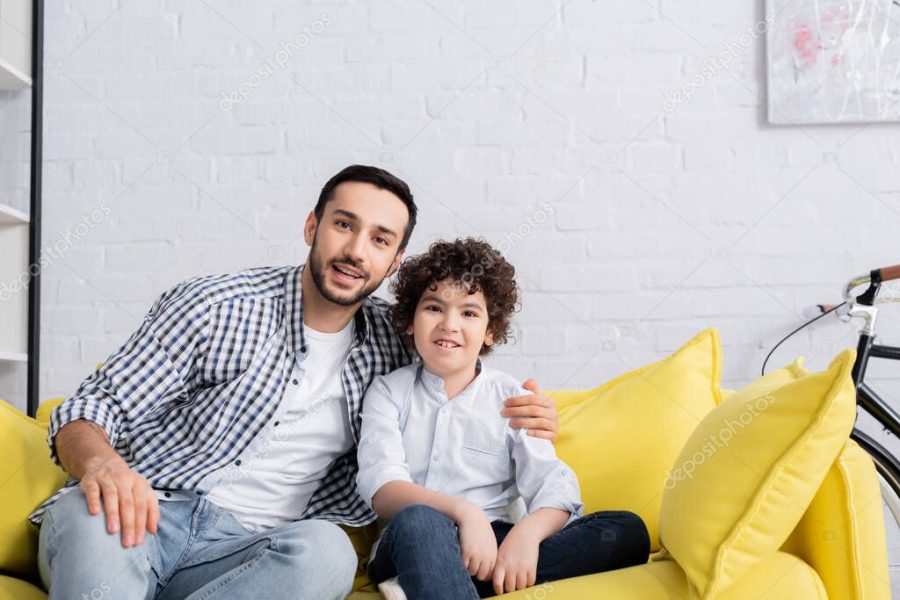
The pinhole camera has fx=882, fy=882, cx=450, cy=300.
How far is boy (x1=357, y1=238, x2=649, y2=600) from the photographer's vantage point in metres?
1.36

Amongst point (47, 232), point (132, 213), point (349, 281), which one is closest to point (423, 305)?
point (349, 281)

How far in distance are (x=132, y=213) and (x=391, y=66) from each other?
2.84 ft

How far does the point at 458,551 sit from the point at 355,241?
62cm

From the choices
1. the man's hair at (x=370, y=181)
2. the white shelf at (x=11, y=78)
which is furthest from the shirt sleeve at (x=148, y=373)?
the white shelf at (x=11, y=78)

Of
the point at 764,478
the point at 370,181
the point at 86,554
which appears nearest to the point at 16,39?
the point at 370,181

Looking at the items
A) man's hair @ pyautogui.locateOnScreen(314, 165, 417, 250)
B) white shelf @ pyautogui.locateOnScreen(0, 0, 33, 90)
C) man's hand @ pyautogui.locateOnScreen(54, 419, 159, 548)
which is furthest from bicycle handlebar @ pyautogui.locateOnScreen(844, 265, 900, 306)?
white shelf @ pyautogui.locateOnScreen(0, 0, 33, 90)

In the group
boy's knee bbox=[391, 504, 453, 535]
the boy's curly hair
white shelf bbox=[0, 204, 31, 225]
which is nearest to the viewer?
boy's knee bbox=[391, 504, 453, 535]

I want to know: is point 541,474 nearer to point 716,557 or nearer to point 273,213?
point 716,557

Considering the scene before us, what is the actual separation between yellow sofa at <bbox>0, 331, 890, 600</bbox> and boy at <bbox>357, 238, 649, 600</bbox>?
81mm

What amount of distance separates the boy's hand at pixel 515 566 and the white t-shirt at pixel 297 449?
0.41 m

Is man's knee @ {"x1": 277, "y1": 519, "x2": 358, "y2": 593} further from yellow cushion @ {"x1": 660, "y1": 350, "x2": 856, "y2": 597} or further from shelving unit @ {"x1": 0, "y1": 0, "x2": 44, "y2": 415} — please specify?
shelving unit @ {"x1": 0, "y1": 0, "x2": 44, "y2": 415}

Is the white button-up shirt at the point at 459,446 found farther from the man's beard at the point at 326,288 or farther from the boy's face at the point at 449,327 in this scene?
the man's beard at the point at 326,288

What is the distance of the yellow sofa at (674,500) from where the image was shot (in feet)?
4.11

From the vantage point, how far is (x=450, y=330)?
160 centimetres
